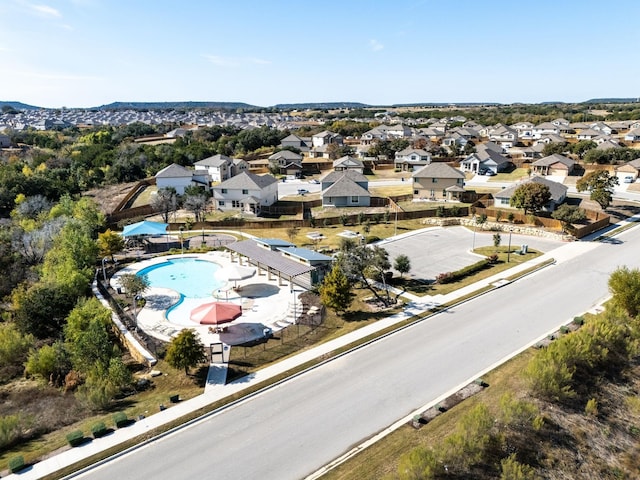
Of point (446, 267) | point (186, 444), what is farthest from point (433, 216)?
point (186, 444)

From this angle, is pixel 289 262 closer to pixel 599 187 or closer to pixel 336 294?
pixel 336 294

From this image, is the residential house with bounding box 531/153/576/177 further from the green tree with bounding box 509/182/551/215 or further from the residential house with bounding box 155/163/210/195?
the residential house with bounding box 155/163/210/195

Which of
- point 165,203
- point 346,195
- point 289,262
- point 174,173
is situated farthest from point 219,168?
point 289,262

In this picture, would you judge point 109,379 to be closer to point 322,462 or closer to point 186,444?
point 186,444

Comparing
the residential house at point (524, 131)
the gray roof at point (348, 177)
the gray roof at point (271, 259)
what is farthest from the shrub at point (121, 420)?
the residential house at point (524, 131)

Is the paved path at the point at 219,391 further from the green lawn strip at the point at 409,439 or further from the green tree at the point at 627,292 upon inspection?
the green tree at the point at 627,292
